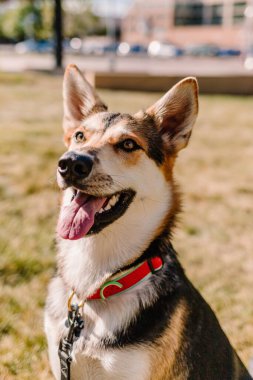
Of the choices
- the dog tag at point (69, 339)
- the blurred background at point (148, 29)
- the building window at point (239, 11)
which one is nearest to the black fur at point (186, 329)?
the dog tag at point (69, 339)

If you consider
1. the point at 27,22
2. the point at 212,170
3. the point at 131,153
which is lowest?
the point at 27,22

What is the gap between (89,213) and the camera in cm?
247

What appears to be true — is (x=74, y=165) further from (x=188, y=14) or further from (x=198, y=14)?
(x=188, y=14)

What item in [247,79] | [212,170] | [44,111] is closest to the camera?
[212,170]

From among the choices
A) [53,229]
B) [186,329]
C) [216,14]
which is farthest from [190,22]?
[186,329]

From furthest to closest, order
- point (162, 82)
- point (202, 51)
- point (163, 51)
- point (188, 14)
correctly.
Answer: point (188, 14) < point (202, 51) < point (163, 51) < point (162, 82)

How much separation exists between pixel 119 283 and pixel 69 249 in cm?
43

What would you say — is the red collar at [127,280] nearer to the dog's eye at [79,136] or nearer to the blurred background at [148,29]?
the dog's eye at [79,136]

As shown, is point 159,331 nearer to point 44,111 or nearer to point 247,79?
point 44,111

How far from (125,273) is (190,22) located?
7421 centimetres

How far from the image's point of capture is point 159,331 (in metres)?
2.41

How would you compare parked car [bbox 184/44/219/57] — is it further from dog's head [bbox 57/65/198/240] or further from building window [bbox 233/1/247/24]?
dog's head [bbox 57/65/198/240]

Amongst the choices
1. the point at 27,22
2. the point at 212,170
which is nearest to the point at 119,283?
the point at 212,170

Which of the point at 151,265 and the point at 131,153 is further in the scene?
the point at 131,153
